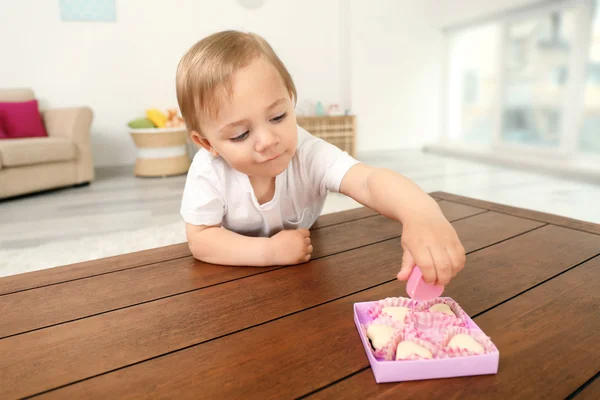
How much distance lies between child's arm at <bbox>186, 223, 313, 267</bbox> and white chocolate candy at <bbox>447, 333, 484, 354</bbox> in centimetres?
32

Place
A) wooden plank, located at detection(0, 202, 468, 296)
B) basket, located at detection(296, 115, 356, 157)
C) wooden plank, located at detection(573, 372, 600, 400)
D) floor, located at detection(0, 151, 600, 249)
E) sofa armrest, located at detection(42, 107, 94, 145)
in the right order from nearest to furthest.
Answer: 1. wooden plank, located at detection(573, 372, 600, 400)
2. wooden plank, located at detection(0, 202, 468, 296)
3. floor, located at detection(0, 151, 600, 249)
4. sofa armrest, located at detection(42, 107, 94, 145)
5. basket, located at detection(296, 115, 356, 157)

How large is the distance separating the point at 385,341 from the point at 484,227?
512 millimetres

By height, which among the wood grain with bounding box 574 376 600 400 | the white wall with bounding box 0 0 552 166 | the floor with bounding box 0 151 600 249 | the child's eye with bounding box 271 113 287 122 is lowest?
the floor with bounding box 0 151 600 249

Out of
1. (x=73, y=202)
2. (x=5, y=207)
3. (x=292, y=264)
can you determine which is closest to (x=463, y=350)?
(x=292, y=264)

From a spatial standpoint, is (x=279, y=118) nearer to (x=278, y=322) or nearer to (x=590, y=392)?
(x=278, y=322)

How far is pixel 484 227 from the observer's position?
2.85 ft

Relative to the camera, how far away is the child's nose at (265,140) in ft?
2.10

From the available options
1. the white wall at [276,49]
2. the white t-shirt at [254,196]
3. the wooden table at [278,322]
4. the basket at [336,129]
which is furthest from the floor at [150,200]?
the wooden table at [278,322]

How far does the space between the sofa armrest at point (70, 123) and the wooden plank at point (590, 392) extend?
321 centimetres

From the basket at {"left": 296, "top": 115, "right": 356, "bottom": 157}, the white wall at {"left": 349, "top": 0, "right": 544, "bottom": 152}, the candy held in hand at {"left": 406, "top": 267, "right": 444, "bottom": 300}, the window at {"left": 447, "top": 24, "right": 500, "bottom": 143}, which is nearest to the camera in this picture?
the candy held in hand at {"left": 406, "top": 267, "right": 444, "bottom": 300}

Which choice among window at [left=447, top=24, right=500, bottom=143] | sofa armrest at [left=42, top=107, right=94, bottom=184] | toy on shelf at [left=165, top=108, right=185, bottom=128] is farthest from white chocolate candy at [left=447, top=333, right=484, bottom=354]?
window at [left=447, top=24, right=500, bottom=143]

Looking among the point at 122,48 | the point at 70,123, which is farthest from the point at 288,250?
the point at 122,48

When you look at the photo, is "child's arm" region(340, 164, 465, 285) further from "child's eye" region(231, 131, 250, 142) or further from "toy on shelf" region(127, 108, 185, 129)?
"toy on shelf" region(127, 108, 185, 129)

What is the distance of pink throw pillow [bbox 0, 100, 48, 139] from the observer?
292 centimetres
